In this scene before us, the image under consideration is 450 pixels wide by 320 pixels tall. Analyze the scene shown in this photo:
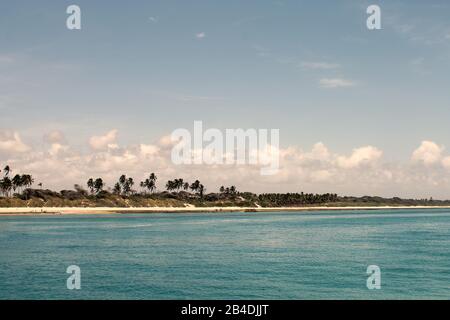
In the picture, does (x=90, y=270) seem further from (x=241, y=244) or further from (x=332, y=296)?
(x=241, y=244)

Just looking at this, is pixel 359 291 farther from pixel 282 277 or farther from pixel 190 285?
pixel 190 285

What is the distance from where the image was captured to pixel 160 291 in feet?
162

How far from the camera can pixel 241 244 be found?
9812 cm
